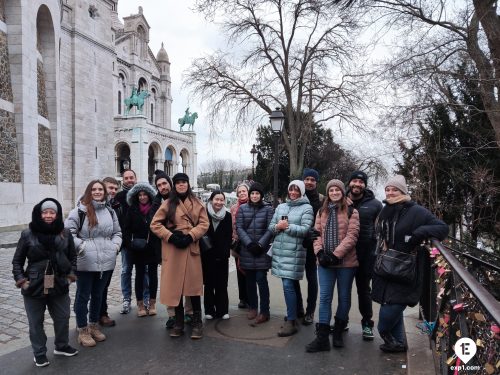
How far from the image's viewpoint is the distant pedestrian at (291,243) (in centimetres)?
478

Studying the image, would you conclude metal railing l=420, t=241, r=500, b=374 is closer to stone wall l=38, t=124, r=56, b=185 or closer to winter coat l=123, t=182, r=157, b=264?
winter coat l=123, t=182, r=157, b=264

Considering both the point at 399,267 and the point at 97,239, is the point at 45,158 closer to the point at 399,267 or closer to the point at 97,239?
the point at 97,239

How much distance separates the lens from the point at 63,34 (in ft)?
88.4

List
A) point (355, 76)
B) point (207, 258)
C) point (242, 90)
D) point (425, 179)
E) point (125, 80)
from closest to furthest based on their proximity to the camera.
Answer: point (207, 258) → point (425, 179) → point (355, 76) → point (242, 90) → point (125, 80)

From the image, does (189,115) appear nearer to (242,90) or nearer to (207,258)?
(242,90)

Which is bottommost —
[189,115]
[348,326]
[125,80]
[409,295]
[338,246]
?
[348,326]

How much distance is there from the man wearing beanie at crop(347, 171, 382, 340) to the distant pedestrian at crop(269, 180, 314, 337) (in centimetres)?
57

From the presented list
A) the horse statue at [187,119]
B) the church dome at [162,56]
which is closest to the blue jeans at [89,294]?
the horse statue at [187,119]

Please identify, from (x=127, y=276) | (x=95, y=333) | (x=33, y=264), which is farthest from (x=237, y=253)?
(x=33, y=264)

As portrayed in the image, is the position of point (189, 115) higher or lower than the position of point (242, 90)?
higher

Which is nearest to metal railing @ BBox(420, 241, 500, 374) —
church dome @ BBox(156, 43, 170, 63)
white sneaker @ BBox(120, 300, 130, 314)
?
white sneaker @ BBox(120, 300, 130, 314)

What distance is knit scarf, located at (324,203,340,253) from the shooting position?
14.6 feet

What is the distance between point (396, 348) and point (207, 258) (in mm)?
2434

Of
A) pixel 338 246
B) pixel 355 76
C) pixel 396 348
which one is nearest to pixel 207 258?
pixel 338 246
